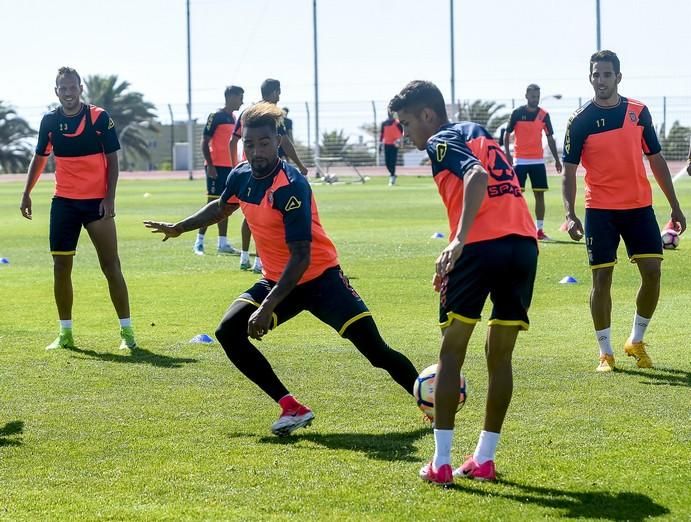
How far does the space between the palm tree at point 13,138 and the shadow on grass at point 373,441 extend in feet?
202

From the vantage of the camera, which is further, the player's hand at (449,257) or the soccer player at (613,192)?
the soccer player at (613,192)

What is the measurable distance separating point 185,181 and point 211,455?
149 feet

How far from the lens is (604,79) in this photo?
8930 mm

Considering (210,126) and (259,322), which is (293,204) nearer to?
(259,322)

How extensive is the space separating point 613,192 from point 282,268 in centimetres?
307

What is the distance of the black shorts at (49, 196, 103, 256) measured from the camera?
10438 mm

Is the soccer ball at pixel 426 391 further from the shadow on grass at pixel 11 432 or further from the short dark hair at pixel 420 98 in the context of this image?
the shadow on grass at pixel 11 432

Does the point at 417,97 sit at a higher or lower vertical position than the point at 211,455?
higher

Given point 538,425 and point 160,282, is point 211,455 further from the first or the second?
point 160,282

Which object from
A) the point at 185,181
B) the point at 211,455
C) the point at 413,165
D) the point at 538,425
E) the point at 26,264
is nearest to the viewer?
the point at 211,455

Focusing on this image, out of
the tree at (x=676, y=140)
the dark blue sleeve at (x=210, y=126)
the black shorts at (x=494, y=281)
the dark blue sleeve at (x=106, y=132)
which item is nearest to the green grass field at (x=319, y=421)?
the black shorts at (x=494, y=281)

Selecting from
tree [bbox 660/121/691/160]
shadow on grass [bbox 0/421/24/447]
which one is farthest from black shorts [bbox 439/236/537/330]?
tree [bbox 660/121/691/160]

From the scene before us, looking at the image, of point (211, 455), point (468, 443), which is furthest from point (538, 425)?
point (211, 455)

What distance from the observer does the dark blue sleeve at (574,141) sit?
925cm
